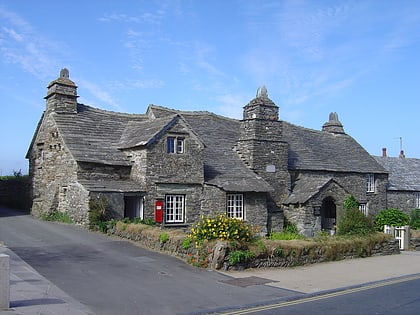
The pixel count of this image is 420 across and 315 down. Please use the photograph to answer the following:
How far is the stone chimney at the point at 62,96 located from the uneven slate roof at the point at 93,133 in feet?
1.63

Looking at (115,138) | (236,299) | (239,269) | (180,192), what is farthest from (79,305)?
(115,138)

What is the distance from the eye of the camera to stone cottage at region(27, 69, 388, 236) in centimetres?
2492

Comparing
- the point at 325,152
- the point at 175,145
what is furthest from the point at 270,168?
the point at 175,145

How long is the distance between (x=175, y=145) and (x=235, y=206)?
5.07 metres

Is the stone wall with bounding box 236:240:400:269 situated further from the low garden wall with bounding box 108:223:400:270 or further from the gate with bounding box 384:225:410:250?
the gate with bounding box 384:225:410:250

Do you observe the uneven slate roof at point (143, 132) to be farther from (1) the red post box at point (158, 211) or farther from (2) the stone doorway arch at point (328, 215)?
(2) the stone doorway arch at point (328, 215)

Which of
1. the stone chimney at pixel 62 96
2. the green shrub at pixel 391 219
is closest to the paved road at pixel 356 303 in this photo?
the green shrub at pixel 391 219

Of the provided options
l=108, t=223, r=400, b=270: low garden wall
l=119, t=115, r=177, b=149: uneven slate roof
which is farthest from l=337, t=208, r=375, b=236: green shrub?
l=119, t=115, r=177, b=149: uneven slate roof

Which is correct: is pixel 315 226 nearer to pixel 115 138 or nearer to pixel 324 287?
pixel 115 138

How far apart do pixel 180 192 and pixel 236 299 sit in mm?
14081

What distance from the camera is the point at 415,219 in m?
36.2

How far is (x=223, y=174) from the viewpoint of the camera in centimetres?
2845

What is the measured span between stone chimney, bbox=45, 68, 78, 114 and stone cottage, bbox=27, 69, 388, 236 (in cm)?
6

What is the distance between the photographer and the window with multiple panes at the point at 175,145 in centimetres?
2567
